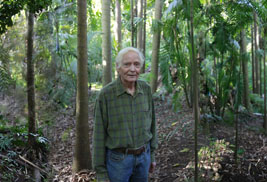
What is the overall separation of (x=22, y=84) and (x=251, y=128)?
576 centimetres

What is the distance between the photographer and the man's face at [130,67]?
6.68 ft

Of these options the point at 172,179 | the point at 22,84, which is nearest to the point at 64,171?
the point at 172,179

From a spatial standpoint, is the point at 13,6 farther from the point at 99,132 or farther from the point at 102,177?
the point at 102,177

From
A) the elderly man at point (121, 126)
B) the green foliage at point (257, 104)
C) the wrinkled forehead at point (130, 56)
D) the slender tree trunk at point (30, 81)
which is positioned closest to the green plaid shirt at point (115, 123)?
the elderly man at point (121, 126)

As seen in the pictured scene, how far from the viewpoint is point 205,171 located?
3.44 m

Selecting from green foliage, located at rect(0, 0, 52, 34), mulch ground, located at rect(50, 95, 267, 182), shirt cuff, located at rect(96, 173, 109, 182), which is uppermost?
green foliage, located at rect(0, 0, 52, 34)

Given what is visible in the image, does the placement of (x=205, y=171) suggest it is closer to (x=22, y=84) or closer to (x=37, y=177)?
(x=37, y=177)

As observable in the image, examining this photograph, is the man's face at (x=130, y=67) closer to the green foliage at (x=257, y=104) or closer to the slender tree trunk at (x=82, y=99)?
the slender tree trunk at (x=82, y=99)

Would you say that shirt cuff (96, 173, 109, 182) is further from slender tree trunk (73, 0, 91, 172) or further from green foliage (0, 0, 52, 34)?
green foliage (0, 0, 52, 34)

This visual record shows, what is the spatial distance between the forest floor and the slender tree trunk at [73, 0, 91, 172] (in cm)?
21

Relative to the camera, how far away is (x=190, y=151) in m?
4.38

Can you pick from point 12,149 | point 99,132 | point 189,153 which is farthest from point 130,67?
Answer: point 12,149

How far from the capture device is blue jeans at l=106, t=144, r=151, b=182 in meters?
2.04

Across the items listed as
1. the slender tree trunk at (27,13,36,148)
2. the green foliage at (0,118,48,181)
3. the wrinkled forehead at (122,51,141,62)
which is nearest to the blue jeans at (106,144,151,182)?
the wrinkled forehead at (122,51,141,62)
